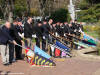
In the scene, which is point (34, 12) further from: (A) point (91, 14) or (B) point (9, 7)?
(B) point (9, 7)

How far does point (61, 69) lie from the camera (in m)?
8.59

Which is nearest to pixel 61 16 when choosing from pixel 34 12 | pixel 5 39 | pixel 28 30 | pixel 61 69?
pixel 28 30

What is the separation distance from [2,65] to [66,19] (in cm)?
2173

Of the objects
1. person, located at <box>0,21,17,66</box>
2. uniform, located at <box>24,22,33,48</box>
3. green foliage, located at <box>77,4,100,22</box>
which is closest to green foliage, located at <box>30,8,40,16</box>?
green foliage, located at <box>77,4,100,22</box>

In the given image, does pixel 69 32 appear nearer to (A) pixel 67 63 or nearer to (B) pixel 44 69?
(A) pixel 67 63

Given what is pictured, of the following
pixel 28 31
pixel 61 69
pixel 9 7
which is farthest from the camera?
pixel 9 7

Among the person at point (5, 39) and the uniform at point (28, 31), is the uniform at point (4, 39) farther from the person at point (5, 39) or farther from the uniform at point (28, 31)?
the uniform at point (28, 31)

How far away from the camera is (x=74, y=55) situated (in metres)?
11.1

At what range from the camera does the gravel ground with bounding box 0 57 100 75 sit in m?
8.11

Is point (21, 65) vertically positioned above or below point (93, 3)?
below

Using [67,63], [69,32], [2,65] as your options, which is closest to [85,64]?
[67,63]

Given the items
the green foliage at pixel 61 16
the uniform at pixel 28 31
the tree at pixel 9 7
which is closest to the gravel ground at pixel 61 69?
the uniform at pixel 28 31

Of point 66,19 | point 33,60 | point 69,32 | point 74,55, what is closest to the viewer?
point 33,60

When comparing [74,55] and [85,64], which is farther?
[74,55]
